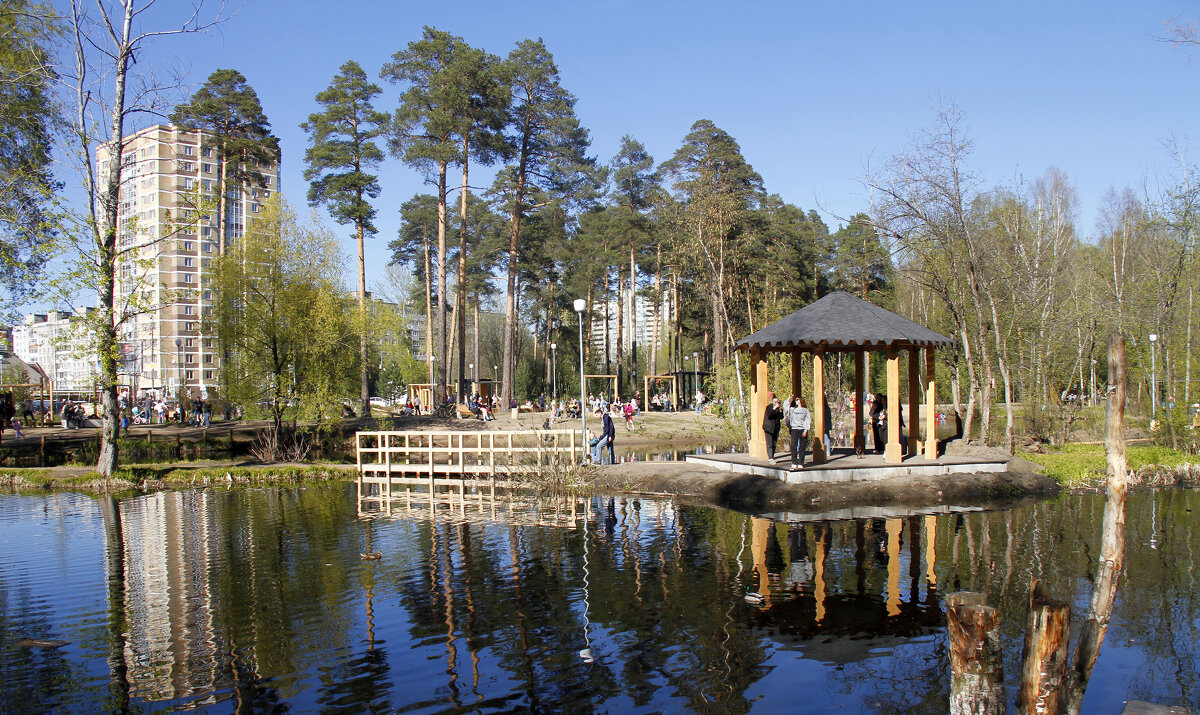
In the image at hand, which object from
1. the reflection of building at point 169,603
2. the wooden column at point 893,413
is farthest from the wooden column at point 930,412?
the reflection of building at point 169,603

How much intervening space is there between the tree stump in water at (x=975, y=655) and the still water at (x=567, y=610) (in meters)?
0.82

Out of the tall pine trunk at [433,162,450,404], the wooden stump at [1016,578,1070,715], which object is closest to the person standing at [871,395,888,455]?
the wooden stump at [1016,578,1070,715]

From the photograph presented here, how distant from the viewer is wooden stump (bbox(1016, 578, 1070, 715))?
5.56m

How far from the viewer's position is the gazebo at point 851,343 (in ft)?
58.8

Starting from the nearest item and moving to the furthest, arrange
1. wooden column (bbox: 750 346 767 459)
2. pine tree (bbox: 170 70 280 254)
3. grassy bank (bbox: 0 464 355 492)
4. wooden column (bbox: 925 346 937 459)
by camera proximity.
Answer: wooden column (bbox: 925 346 937 459)
wooden column (bbox: 750 346 767 459)
grassy bank (bbox: 0 464 355 492)
pine tree (bbox: 170 70 280 254)

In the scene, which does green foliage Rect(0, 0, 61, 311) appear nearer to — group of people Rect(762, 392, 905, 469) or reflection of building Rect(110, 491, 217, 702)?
reflection of building Rect(110, 491, 217, 702)

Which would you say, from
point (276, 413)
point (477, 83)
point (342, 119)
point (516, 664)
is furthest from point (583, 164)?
point (516, 664)

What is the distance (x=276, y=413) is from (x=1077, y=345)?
29.6 m

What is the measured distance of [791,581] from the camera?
1045cm

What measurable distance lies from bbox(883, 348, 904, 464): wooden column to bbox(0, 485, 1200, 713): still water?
328 centimetres

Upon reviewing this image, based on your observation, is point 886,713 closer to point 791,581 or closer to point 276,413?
point 791,581

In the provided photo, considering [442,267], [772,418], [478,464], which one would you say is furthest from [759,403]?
[442,267]

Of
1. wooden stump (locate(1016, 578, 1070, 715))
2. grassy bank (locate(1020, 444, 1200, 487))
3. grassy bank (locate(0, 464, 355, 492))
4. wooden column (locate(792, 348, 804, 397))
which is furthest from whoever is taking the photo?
grassy bank (locate(0, 464, 355, 492))

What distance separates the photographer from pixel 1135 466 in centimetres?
1941
